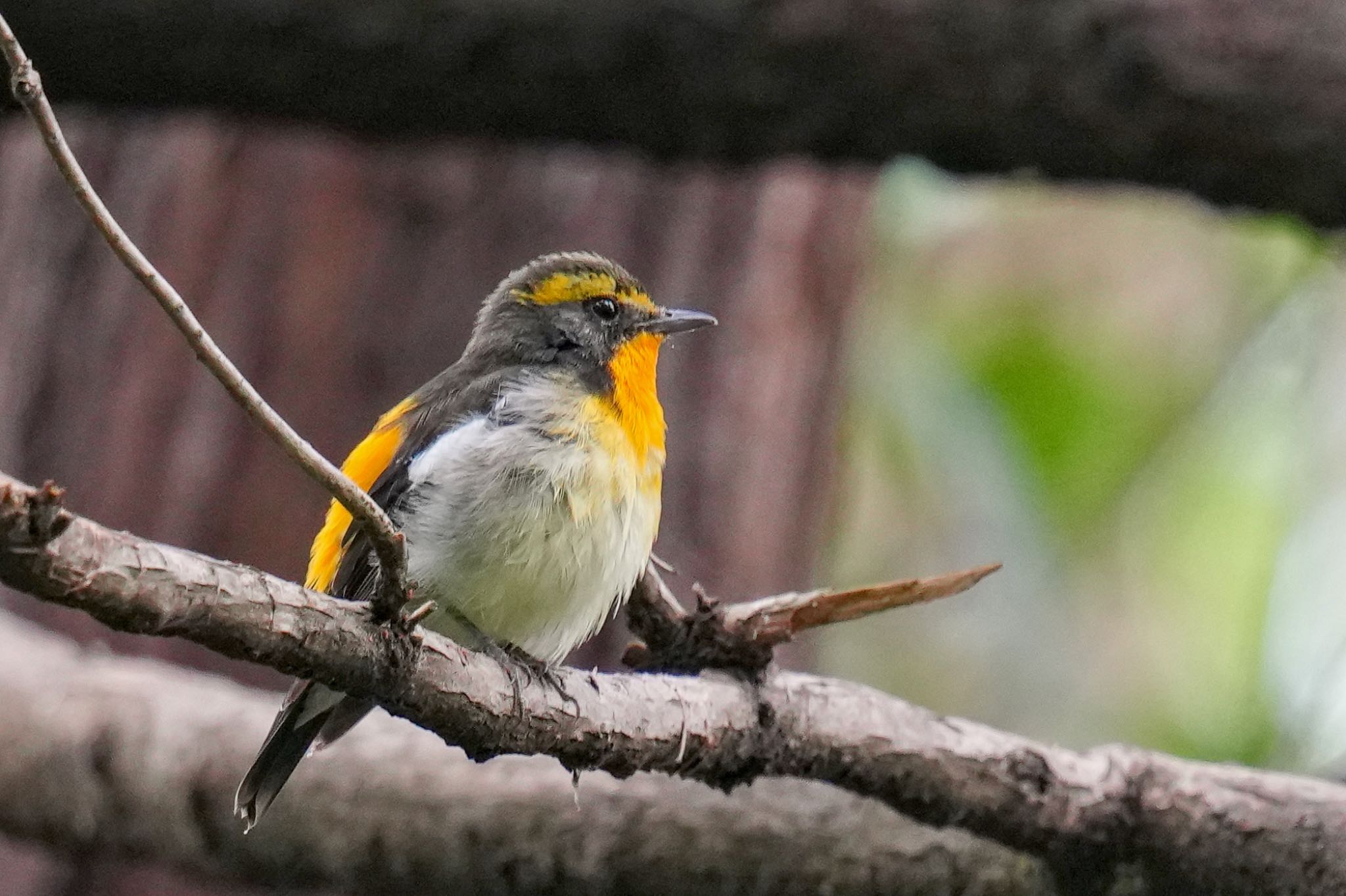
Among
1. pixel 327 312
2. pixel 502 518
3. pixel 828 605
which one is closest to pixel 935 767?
pixel 828 605

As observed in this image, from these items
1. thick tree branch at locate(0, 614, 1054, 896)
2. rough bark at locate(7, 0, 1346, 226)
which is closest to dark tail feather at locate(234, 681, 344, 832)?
thick tree branch at locate(0, 614, 1054, 896)

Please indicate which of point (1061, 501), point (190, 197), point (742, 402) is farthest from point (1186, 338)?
point (190, 197)

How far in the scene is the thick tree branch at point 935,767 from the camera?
303 centimetres

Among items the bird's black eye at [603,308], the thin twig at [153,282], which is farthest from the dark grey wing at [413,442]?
the thin twig at [153,282]

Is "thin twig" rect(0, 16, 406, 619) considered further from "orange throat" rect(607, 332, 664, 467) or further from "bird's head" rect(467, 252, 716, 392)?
"bird's head" rect(467, 252, 716, 392)

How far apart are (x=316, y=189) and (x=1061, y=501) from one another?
3598mm

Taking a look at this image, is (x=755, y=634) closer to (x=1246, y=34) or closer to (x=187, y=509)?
(x=1246, y=34)

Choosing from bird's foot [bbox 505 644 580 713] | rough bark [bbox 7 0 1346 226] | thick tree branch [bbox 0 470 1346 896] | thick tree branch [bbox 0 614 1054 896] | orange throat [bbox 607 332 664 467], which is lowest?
thick tree branch [bbox 0 614 1054 896]

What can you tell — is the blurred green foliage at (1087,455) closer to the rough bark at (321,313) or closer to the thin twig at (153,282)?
the rough bark at (321,313)

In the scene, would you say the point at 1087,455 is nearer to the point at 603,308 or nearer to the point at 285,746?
the point at 603,308

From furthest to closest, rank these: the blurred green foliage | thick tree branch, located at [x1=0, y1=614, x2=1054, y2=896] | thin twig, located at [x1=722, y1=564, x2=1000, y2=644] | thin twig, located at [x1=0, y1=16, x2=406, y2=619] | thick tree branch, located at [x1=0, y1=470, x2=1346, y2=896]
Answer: the blurred green foliage < thick tree branch, located at [x1=0, y1=614, x2=1054, y2=896] < thin twig, located at [x1=722, y1=564, x2=1000, y2=644] < thick tree branch, located at [x1=0, y1=470, x2=1346, y2=896] < thin twig, located at [x1=0, y1=16, x2=406, y2=619]

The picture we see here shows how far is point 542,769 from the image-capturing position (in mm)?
4332

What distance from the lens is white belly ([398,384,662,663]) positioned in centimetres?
362

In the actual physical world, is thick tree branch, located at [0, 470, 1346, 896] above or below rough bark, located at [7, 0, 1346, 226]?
below
